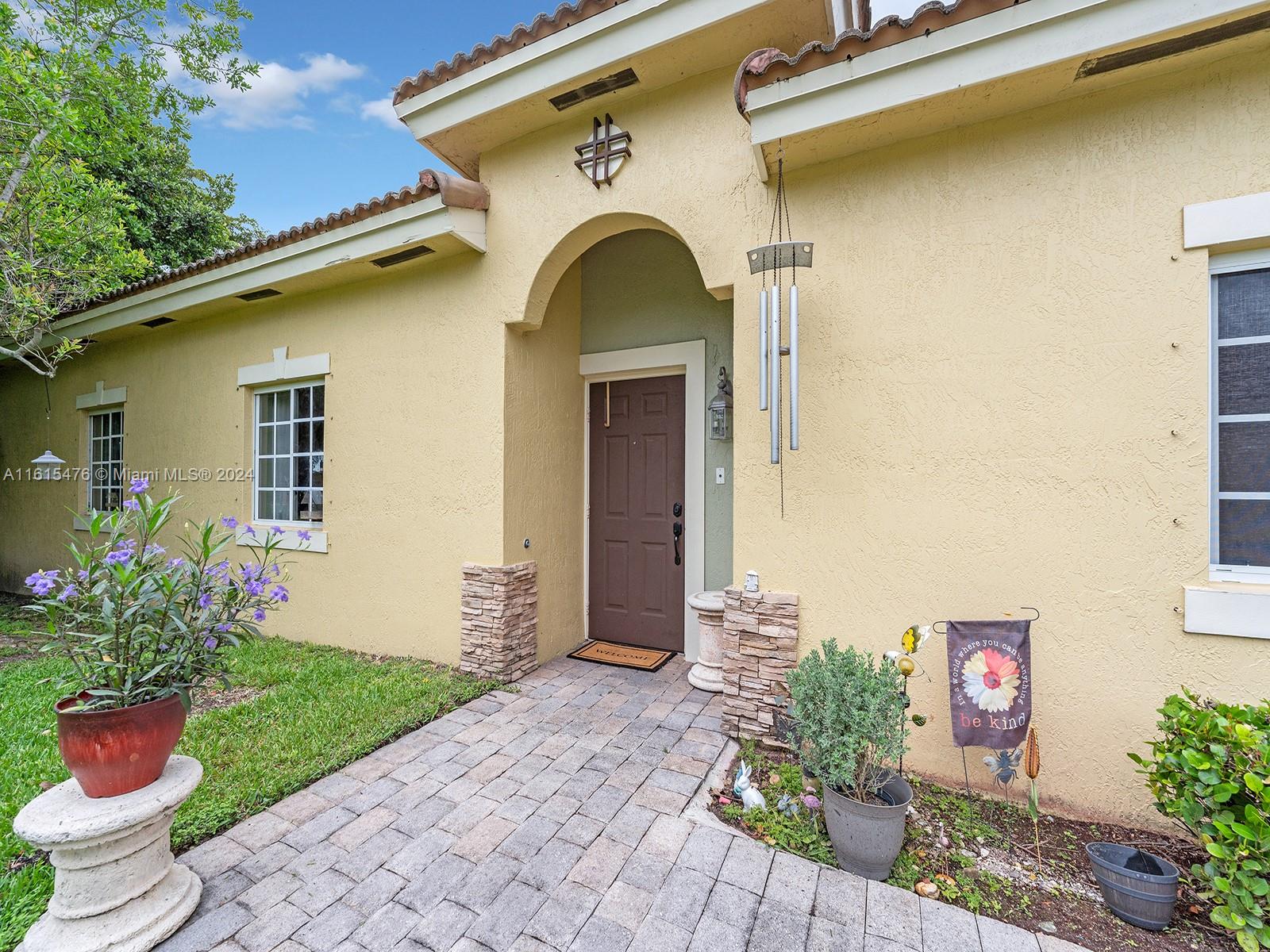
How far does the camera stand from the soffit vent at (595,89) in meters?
3.80

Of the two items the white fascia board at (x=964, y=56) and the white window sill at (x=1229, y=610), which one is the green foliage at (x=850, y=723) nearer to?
the white window sill at (x=1229, y=610)

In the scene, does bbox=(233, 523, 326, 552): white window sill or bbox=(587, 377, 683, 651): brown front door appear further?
bbox=(233, 523, 326, 552): white window sill

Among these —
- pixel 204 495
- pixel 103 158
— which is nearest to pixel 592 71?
pixel 204 495

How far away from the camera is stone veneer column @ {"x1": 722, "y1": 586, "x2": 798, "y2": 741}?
334cm

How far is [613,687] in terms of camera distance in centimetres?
439

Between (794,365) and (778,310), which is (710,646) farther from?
(778,310)

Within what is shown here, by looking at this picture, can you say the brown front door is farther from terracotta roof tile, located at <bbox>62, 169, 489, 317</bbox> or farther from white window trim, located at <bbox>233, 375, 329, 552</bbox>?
white window trim, located at <bbox>233, 375, 329, 552</bbox>

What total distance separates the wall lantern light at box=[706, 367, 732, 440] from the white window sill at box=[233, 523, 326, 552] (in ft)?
13.7

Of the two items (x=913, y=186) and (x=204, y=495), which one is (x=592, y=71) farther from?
(x=204, y=495)

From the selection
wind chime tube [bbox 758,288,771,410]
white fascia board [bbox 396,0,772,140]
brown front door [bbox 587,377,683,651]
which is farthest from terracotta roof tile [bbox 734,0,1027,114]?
brown front door [bbox 587,377,683,651]

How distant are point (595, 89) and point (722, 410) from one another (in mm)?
2650

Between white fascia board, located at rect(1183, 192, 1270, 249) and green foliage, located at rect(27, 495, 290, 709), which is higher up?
white fascia board, located at rect(1183, 192, 1270, 249)

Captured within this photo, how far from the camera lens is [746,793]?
2797 mm

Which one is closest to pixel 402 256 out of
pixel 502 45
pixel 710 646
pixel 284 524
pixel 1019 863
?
pixel 502 45
